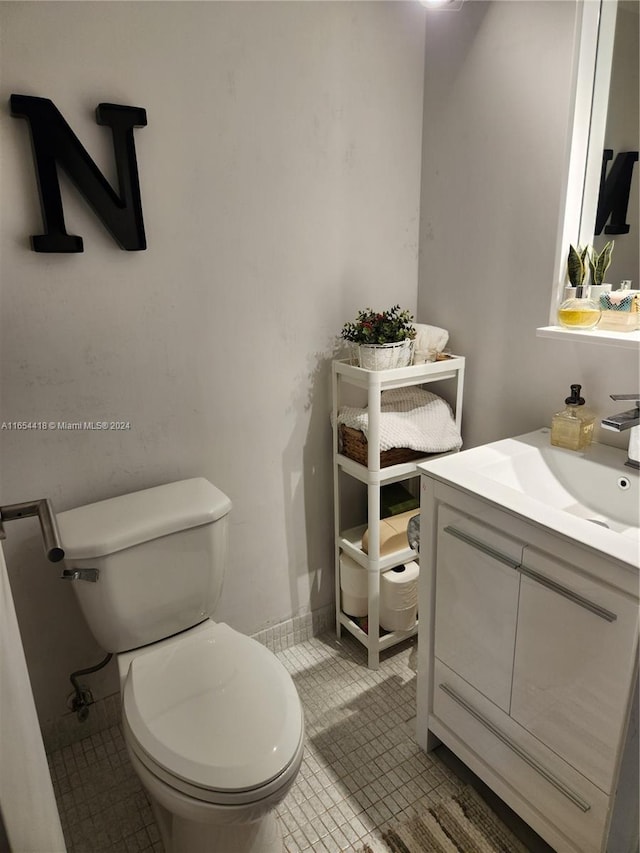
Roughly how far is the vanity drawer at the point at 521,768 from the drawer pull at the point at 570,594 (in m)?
0.37

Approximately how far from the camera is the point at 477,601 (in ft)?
4.05

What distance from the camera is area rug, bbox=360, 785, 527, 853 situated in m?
1.28

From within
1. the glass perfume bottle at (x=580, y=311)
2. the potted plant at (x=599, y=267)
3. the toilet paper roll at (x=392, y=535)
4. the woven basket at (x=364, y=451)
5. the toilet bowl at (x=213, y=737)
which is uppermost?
the potted plant at (x=599, y=267)

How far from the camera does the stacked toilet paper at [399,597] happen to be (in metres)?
1.74

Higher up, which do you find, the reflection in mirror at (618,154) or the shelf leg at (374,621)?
the reflection in mirror at (618,154)

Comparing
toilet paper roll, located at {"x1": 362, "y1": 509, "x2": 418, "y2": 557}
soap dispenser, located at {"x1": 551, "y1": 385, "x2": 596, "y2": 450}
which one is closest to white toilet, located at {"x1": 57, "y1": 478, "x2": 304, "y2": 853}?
toilet paper roll, located at {"x1": 362, "y1": 509, "x2": 418, "y2": 557}

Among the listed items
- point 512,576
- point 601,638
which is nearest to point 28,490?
point 512,576

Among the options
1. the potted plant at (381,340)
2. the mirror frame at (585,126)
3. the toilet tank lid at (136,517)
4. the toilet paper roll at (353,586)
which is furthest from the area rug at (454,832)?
the mirror frame at (585,126)

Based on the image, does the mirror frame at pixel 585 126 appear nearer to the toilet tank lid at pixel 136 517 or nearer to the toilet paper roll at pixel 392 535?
the toilet paper roll at pixel 392 535

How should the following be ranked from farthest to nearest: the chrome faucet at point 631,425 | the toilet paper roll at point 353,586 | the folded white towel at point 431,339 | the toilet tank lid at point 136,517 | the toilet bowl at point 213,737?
the toilet paper roll at point 353,586
the folded white towel at point 431,339
the toilet tank lid at point 136,517
the chrome faucet at point 631,425
the toilet bowl at point 213,737

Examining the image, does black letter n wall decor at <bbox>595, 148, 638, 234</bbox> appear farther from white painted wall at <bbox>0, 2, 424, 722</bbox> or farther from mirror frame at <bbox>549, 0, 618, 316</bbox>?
white painted wall at <bbox>0, 2, 424, 722</bbox>

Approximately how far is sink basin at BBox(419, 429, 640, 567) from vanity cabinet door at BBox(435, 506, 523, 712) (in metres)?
0.09

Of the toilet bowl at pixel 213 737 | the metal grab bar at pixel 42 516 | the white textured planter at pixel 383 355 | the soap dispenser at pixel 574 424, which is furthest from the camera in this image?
the white textured planter at pixel 383 355

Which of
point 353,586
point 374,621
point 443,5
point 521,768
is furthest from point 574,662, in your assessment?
point 443,5
